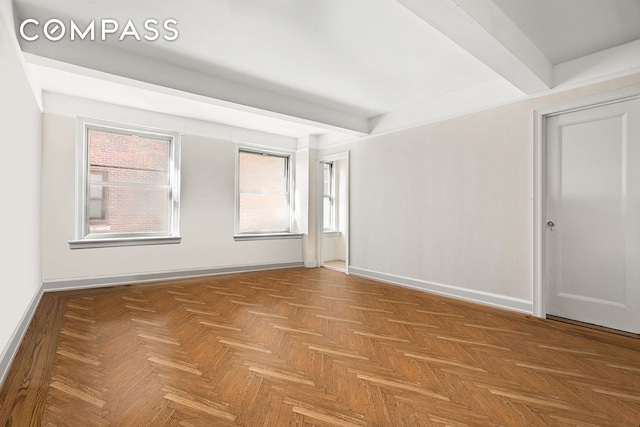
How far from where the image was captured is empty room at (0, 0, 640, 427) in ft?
6.30

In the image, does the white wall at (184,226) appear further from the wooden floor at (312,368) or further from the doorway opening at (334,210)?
the doorway opening at (334,210)

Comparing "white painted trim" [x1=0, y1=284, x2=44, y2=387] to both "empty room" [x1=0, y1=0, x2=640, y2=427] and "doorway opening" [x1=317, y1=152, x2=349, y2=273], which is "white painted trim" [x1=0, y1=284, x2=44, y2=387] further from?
"doorway opening" [x1=317, y1=152, x2=349, y2=273]

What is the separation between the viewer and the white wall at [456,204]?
3.41 m

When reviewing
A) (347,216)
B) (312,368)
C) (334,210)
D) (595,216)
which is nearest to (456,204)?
(595,216)

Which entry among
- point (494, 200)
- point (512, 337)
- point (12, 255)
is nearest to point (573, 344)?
point (512, 337)

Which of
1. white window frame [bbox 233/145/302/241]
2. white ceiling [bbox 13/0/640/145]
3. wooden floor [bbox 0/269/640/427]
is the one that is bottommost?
wooden floor [bbox 0/269/640/427]

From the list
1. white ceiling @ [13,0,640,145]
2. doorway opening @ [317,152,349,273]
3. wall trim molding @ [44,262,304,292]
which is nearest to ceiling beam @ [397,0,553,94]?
white ceiling @ [13,0,640,145]

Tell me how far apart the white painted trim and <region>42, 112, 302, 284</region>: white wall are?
0.94 metres

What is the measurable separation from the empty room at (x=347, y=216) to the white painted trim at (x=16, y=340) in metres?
0.03

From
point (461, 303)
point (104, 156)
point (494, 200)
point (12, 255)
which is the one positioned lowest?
point (461, 303)

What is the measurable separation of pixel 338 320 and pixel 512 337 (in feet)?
5.12

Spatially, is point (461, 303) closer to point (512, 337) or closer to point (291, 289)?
point (512, 337)

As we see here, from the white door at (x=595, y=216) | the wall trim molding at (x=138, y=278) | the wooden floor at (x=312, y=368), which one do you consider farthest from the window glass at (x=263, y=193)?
the white door at (x=595, y=216)

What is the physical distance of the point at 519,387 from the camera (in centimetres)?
193
